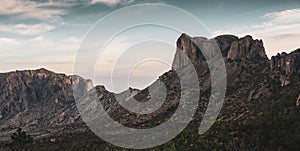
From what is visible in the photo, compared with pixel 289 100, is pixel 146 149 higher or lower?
lower

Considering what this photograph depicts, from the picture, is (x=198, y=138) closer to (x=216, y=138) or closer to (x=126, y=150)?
(x=216, y=138)

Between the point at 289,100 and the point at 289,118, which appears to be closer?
the point at 289,118

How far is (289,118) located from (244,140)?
1903cm

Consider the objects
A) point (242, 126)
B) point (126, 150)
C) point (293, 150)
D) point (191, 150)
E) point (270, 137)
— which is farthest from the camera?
point (126, 150)

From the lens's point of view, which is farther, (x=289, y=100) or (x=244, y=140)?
(x=289, y=100)

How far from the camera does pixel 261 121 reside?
15888 cm

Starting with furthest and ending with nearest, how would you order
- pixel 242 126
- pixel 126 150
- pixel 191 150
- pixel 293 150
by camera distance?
pixel 126 150
pixel 242 126
pixel 191 150
pixel 293 150

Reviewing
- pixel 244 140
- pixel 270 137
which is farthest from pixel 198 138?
pixel 270 137

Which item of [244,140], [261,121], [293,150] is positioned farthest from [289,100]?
[293,150]

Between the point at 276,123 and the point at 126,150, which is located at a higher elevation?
the point at 276,123

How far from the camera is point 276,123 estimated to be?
5773 inches

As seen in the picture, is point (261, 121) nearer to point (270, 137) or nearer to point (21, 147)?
point (270, 137)

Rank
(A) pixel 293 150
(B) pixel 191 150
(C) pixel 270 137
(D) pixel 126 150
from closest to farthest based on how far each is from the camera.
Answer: (A) pixel 293 150 < (C) pixel 270 137 < (B) pixel 191 150 < (D) pixel 126 150

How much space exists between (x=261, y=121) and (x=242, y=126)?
9500mm
